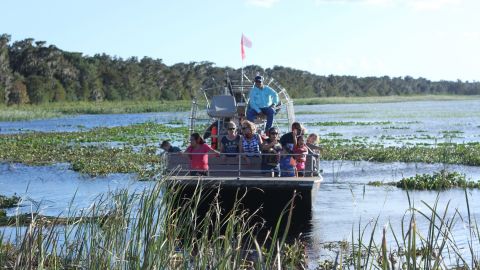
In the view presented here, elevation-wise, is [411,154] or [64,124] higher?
[411,154]

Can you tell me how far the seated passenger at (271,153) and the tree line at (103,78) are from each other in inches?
2172

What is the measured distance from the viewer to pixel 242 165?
15.5 meters

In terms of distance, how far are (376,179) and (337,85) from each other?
133911 millimetres

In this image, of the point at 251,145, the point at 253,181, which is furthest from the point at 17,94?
the point at 253,181

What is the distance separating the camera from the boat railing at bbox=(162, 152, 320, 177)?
49.6 ft

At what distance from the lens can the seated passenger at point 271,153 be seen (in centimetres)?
1505

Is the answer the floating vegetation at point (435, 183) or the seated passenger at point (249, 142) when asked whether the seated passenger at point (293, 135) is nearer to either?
the seated passenger at point (249, 142)

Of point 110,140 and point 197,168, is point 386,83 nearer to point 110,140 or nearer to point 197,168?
point 110,140

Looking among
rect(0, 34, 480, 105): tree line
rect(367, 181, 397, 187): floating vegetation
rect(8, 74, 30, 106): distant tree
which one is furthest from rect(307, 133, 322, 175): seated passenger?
rect(8, 74, 30, 106): distant tree

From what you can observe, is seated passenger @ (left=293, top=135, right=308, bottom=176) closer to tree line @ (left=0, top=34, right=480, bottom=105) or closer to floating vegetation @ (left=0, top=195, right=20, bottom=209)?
floating vegetation @ (left=0, top=195, right=20, bottom=209)

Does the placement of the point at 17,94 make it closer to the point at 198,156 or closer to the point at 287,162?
the point at 198,156

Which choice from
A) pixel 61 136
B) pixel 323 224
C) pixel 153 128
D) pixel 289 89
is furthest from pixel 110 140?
pixel 289 89

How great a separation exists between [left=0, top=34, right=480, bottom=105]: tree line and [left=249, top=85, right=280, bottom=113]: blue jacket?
5288 centimetres

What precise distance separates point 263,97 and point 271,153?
2633 mm
